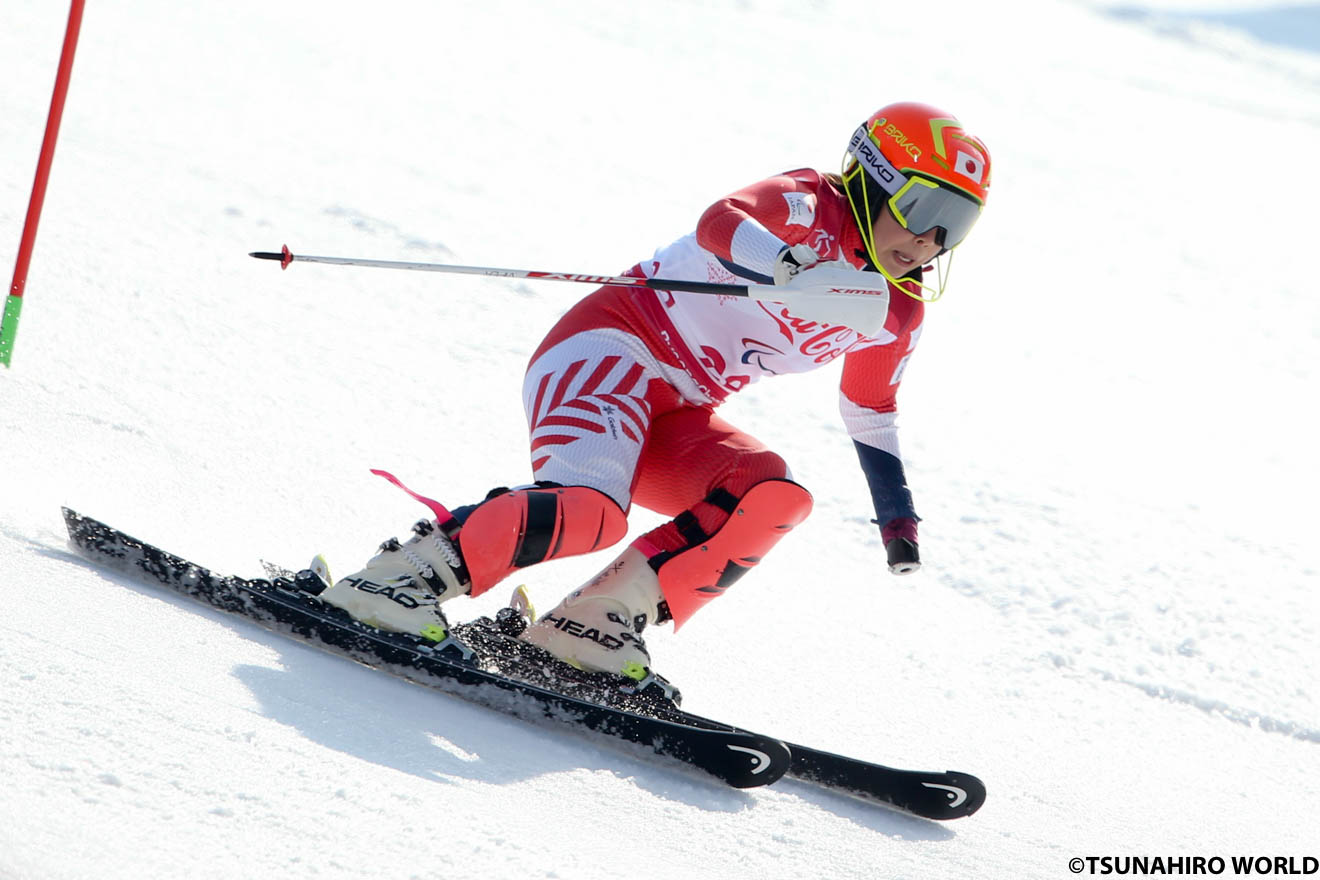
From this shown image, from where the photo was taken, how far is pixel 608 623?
277 cm

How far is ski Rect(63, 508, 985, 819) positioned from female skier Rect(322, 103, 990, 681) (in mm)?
51

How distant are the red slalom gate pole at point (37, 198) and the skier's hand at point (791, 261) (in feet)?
8.06

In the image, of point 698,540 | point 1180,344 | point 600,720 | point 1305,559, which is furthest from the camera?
point 1180,344

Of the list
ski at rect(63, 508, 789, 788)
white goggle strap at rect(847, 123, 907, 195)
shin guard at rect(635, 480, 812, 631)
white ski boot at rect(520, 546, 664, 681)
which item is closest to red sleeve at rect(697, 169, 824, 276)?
white goggle strap at rect(847, 123, 907, 195)

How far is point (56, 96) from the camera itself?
154 inches

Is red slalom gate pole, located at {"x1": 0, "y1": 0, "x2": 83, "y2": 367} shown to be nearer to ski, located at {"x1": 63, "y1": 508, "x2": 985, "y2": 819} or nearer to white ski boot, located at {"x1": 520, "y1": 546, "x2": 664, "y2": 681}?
ski, located at {"x1": 63, "y1": 508, "x2": 985, "y2": 819}

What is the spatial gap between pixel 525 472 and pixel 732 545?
177cm

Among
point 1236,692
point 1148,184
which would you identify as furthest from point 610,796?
point 1148,184

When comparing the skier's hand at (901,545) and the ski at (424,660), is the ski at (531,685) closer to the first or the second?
the ski at (424,660)

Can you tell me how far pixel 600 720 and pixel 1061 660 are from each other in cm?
175

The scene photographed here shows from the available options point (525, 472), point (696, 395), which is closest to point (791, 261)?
point (696, 395)

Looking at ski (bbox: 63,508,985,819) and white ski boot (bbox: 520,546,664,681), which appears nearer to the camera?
ski (bbox: 63,508,985,819)

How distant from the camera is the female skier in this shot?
263 centimetres

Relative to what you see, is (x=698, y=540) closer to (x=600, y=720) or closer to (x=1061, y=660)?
(x=600, y=720)
